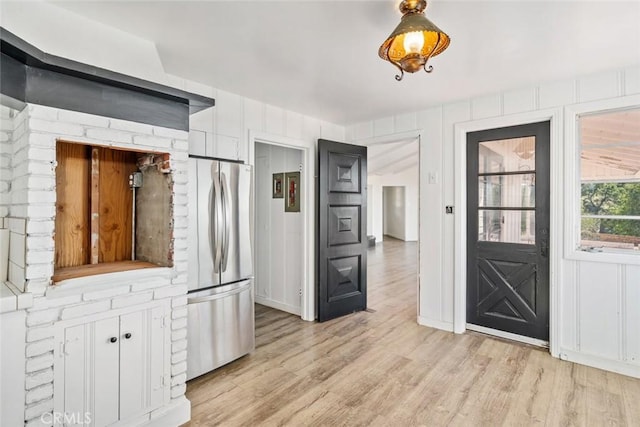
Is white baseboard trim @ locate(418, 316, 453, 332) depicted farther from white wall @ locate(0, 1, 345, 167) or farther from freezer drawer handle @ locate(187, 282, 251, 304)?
white wall @ locate(0, 1, 345, 167)

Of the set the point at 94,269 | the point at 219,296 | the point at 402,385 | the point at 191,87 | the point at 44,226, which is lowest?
the point at 402,385

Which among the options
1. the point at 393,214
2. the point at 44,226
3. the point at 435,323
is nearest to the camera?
the point at 44,226

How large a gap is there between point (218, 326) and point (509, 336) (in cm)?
287

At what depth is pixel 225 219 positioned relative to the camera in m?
2.69

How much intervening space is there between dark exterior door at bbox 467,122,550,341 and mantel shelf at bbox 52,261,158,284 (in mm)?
3148

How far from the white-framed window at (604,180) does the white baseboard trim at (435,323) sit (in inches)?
55.3

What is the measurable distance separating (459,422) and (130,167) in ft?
9.10

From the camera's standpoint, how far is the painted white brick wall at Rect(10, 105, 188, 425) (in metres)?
1.52

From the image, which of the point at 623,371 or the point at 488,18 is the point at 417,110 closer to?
the point at 488,18

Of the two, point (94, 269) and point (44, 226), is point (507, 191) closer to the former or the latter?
point (94, 269)

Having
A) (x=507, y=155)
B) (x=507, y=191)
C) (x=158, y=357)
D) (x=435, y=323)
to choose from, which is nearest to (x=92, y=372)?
(x=158, y=357)

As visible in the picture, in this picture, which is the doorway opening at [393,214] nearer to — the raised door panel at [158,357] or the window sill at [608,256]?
the window sill at [608,256]

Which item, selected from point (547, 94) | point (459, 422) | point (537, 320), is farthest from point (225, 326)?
point (547, 94)

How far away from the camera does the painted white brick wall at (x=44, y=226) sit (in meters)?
1.52
